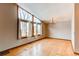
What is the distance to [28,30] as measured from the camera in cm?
575

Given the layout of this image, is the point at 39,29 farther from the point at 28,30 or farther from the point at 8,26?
the point at 8,26

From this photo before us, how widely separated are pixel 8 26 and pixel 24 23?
1.21m

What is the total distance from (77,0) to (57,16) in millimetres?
3893

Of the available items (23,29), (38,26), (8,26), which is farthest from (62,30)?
(38,26)

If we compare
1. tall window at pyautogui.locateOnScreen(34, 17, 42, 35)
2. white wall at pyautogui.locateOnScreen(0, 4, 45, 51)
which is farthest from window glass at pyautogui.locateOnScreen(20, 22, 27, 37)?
tall window at pyautogui.locateOnScreen(34, 17, 42, 35)

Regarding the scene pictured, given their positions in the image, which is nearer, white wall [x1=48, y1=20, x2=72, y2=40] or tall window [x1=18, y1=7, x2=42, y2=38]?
Result: white wall [x1=48, y1=20, x2=72, y2=40]

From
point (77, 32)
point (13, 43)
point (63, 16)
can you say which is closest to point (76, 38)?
point (77, 32)

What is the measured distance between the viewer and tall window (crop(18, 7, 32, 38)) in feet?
16.1

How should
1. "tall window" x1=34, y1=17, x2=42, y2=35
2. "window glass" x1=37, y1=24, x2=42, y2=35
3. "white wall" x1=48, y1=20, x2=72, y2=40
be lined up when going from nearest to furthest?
1. "white wall" x1=48, y1=20, x2=72, y2=40
2. "tall window" x1=34, y1=17, x2=42, y2=35
3. "window glass" x1=37, y1=24, x2=42, y2=35

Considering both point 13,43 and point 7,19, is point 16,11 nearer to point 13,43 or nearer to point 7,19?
point 7,19

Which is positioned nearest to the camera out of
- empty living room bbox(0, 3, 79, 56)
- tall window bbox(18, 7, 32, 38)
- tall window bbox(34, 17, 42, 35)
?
empty living room bbox(0, 3, 79, 56)

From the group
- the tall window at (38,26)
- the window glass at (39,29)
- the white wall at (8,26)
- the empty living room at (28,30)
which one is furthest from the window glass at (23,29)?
the window glass at (39,29)

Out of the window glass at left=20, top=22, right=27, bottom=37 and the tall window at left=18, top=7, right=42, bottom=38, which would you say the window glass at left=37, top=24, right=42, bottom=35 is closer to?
the tall window at left=18, top=7, right=42, bottom=38

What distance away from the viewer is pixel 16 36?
184 inches
